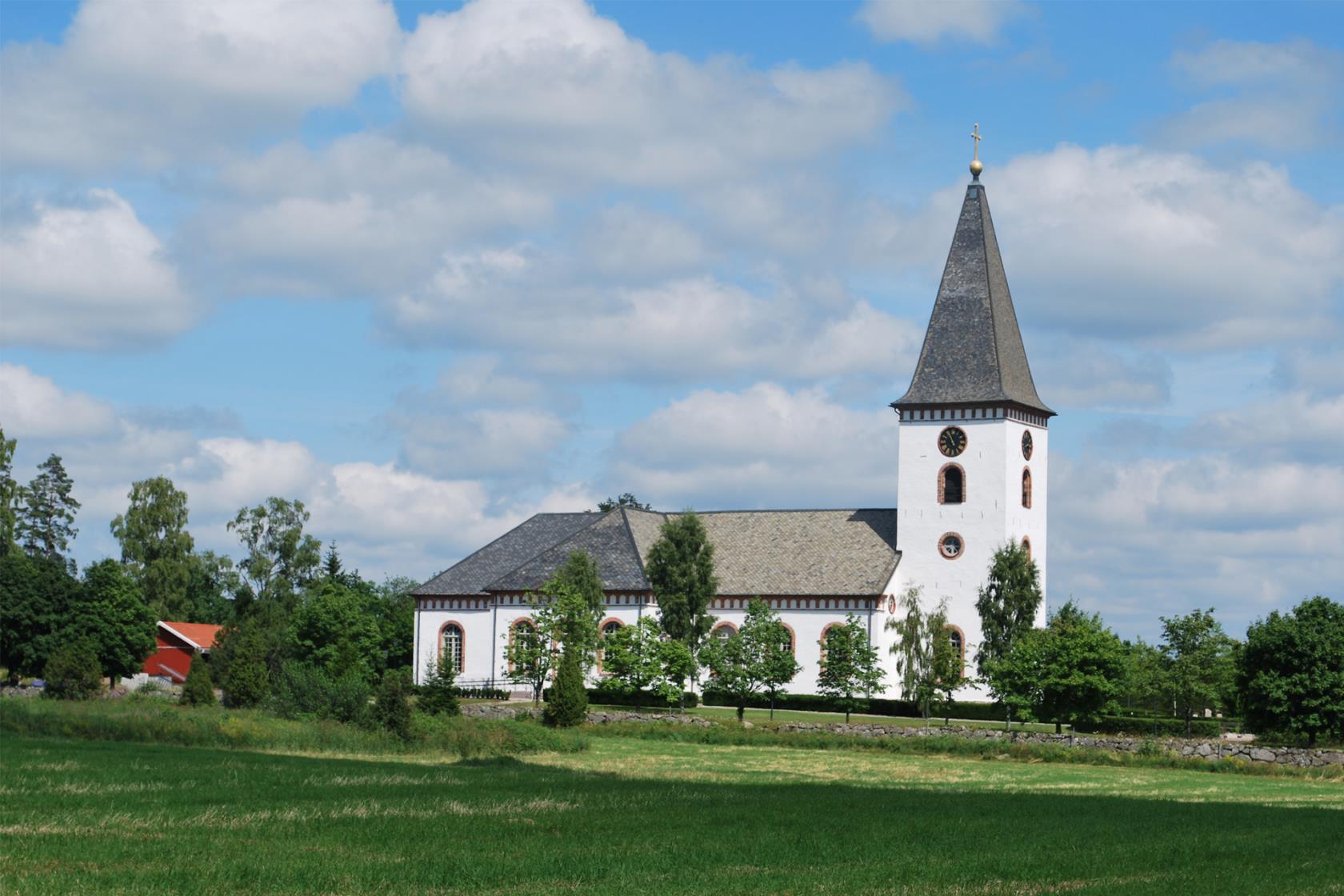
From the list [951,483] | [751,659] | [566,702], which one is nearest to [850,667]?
[751,659]

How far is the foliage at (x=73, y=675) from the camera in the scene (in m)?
68.1

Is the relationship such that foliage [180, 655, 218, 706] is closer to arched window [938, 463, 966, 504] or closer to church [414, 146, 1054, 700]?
church [414, 146, 1054, 700]

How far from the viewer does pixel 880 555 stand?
7506 cm

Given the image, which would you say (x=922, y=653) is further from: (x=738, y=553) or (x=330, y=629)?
(x=330, y=629)

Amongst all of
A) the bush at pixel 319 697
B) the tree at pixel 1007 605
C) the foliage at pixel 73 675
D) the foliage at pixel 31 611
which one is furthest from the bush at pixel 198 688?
the tree at pixel 1007 605

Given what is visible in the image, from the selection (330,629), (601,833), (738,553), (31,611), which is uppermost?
(738,553)

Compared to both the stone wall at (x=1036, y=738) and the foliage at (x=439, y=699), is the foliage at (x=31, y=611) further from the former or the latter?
the stone wall at (x=1036, y=738)

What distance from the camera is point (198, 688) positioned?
63.2 m

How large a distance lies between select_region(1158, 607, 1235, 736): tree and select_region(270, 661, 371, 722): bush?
30500 millimetres

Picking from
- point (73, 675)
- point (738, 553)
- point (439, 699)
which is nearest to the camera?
point (439, 699)

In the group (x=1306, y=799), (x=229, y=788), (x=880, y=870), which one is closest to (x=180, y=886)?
(x=880, y=870)

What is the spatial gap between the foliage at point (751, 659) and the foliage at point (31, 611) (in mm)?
33953

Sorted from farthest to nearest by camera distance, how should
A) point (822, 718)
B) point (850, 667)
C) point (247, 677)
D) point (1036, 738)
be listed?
point (850, 667)
point (247, 677)
point (822, 718)
point (1036, 738)

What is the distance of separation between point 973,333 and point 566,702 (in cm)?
2792
